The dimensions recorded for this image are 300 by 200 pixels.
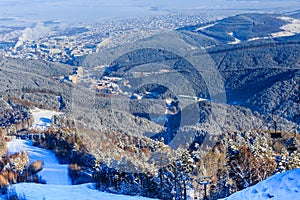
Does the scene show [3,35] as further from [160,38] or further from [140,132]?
[140,132]

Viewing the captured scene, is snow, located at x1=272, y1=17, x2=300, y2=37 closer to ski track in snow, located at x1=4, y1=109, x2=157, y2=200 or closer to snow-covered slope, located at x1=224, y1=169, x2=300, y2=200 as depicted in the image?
ski track in snow, located at x1=4, y1=109, x2=157, y2=200

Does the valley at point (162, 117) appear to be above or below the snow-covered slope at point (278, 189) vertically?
below

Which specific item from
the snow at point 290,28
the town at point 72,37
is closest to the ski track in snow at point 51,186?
the town at point 72,37

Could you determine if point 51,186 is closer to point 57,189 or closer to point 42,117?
point 57,189

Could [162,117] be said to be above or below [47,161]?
below

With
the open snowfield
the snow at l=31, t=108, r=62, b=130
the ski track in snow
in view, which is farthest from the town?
the open snowfield

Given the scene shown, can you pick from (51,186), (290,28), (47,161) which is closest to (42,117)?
(47,161)

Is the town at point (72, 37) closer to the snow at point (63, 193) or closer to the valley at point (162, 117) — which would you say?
the valley at point (162, 117)
